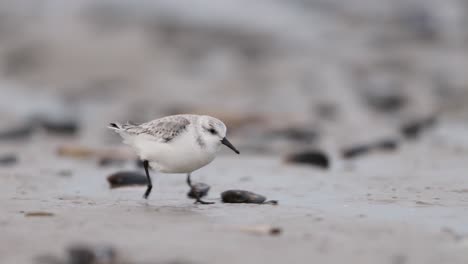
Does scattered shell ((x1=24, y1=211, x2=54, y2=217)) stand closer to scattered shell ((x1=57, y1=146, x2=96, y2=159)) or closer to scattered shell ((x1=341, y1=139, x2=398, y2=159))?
scattered shell ((x1=57, y1=146, x2=96, y2=159))

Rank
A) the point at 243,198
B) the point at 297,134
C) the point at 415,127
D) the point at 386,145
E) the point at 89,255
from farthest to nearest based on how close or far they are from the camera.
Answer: the point at 297,134, the point at 415,127, the point at 386,145, the point at 243,198, the point at 89,255

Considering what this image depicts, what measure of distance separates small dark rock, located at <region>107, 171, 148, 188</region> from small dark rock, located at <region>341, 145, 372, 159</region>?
3116 millimetres

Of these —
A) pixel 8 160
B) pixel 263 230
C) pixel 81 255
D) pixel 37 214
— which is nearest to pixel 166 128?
pixel 37 214

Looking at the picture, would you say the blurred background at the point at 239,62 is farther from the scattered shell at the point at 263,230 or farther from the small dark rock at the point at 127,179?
the scattered shell at the point at 263,230

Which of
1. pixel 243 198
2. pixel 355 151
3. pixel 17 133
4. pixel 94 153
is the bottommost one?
pixel 243 198

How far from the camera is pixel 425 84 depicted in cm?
1565

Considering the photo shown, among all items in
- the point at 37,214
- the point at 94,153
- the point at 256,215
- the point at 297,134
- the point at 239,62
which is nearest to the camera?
the point at 37,214

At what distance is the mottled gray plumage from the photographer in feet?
19.2

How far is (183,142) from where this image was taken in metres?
5.77

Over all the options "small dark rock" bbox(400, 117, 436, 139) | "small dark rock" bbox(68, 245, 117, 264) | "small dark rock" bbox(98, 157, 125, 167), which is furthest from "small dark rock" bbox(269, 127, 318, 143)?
"small dark rock" bbox(68, 245, 117, 264)

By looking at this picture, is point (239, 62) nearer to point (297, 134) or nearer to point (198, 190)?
point (297, 134)

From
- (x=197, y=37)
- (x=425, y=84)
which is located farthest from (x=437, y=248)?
(x=197, y=37)

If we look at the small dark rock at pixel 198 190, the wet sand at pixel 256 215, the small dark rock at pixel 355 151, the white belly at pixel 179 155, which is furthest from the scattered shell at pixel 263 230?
the small dark rock at pixel 355 151

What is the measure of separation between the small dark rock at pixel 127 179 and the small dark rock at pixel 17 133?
410 cm
